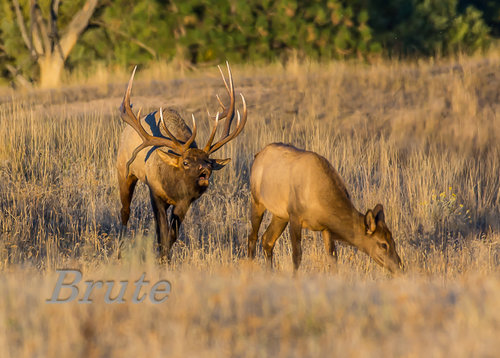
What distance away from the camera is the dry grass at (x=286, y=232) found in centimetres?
439

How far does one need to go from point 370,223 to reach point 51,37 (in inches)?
862

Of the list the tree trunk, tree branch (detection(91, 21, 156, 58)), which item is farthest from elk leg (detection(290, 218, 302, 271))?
the tree trunk

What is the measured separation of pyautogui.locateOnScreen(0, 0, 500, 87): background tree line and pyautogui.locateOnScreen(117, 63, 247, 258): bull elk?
13.8 m

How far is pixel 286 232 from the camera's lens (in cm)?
978

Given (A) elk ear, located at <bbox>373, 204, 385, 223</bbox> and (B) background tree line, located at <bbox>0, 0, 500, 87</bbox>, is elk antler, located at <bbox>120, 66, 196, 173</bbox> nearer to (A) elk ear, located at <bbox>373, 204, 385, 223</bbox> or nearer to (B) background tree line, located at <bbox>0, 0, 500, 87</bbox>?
(A) elk ear, located at <bbox>373, 204, 385, 223</bbox>

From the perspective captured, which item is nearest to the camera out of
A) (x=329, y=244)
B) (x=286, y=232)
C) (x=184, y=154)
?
(x=329, y=244)

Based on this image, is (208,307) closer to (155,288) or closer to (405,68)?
(155,288)

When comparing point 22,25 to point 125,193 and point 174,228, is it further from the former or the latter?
point 174,228

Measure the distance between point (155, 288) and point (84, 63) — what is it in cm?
2291

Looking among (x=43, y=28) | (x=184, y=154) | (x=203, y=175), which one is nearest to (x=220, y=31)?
(x=43, y=28)

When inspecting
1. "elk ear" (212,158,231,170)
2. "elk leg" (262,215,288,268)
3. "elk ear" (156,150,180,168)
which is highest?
"elk ear" (156,150,180,168)

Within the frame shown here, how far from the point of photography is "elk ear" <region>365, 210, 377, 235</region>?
709cm

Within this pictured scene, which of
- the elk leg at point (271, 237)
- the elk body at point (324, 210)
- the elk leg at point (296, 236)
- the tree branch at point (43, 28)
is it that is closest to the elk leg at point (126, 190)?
the elk leg at point (271, 237)

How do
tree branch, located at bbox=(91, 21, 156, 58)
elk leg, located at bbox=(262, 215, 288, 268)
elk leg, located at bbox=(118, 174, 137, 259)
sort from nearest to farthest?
elk leg, located at bbox=(262, 215, 288, 268) → elk leg, located at bbox=(118, 174, 137, 259) → tree branch, located at bbox=(91, 21, 156, 58)
